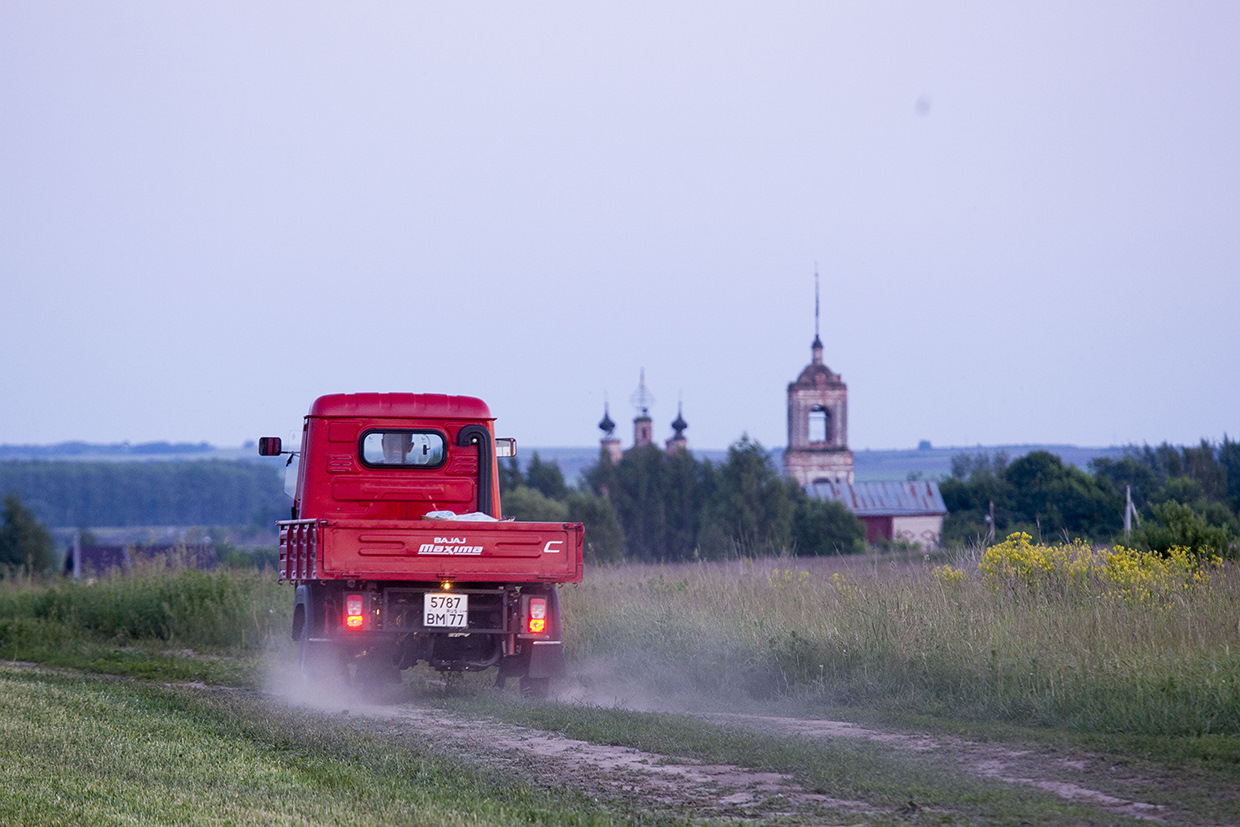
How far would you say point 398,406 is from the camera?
1420 centimetres

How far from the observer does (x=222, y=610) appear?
2072 cm

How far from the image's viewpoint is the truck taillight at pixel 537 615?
12.4 meters

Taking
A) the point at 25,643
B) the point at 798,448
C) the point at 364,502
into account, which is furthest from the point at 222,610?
the point at 798,448

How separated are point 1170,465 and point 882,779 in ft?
349

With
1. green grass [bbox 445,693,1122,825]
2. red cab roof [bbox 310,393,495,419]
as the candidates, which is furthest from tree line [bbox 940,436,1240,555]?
green grass [bbox 445,693,1122,825]

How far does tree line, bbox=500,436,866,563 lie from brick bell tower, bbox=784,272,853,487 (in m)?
22.6

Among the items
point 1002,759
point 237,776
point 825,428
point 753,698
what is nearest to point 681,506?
point 825,428

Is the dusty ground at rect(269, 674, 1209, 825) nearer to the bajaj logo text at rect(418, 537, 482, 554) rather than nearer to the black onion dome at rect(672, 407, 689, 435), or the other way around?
the bajaj logo text at rect(418, 537, 482, 554)

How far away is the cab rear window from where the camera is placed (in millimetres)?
14109

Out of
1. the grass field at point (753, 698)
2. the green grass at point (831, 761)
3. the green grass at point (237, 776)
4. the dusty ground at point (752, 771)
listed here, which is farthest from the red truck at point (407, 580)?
the dusty ground at point (752, 771)

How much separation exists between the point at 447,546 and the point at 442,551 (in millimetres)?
61

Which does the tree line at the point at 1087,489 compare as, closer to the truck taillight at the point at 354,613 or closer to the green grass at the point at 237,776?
the truck taillight at the point at 354,613

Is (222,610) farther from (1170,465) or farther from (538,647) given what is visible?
(1170,465)

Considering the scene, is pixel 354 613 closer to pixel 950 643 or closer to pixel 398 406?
pixel 398 406
